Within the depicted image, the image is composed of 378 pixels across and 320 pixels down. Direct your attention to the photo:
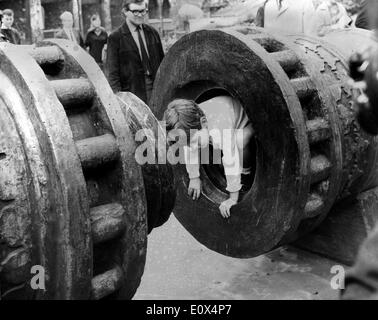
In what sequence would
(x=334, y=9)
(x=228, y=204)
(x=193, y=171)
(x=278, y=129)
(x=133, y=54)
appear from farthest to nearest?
(x=133, y=54) < (x=334, y=9) < (x=193, y=171) < (x=228, y=204) < (x=278, y=129)

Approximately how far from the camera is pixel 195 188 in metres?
3.24

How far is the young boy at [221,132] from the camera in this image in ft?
8.98

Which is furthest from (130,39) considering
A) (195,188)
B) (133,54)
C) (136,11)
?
(195,188)

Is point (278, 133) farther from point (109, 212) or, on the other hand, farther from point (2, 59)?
point (2, 59)

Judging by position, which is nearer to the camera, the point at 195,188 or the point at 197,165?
the point at 197,165

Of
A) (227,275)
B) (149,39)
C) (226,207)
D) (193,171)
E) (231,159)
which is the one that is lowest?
(227,275)

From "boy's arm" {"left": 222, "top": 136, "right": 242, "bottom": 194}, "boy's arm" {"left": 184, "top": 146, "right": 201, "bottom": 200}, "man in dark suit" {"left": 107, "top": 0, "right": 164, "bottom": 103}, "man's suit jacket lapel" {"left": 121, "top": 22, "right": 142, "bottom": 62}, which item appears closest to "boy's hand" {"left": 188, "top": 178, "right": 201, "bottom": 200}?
"boy's arm" {"left": 184, "top": 146, "right": 201, "bottom": 200}

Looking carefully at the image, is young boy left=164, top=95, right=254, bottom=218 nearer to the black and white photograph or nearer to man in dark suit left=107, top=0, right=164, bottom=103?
the black and white photograph

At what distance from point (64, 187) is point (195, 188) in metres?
1.66

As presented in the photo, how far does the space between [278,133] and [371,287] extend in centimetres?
177

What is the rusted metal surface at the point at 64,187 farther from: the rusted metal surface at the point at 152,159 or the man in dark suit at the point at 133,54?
the man in dark suit at the point at 133,54

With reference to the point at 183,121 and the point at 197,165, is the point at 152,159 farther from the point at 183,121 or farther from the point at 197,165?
the point at 197,165

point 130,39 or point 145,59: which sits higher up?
point 130,39
